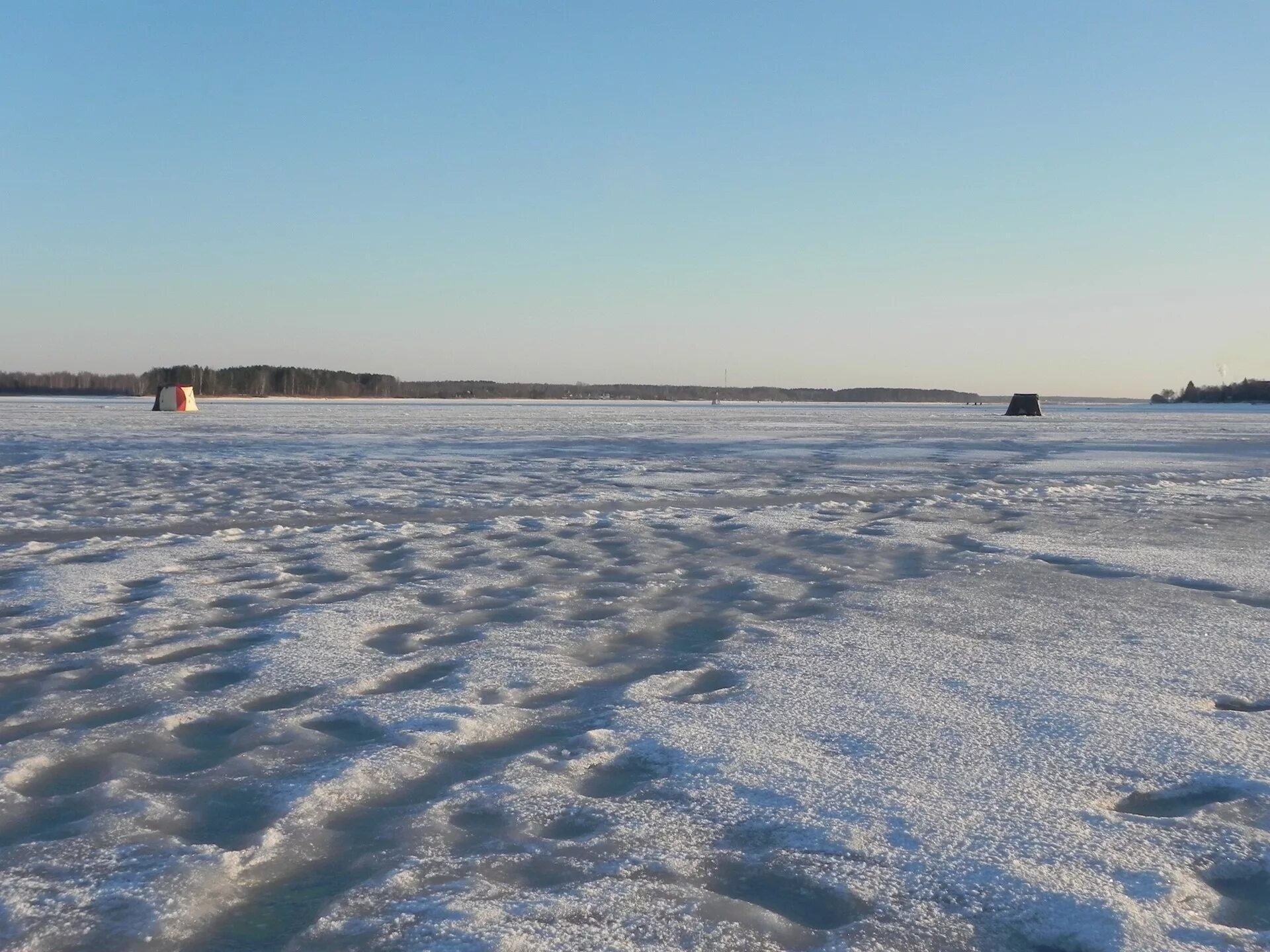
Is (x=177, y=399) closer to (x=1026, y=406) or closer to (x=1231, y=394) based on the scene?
(x=1026, y=406)

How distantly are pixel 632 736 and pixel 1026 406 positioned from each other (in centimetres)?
4165

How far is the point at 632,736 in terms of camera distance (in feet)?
9.67

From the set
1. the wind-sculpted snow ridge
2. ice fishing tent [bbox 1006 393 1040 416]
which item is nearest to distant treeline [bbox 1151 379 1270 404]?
ice fishing tent [bbox 1006 393 1040 416]

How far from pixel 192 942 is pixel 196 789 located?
2.57 feet

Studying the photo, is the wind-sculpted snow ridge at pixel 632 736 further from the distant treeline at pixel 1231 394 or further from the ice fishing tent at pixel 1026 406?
the distant treeline at pixel 1231 394

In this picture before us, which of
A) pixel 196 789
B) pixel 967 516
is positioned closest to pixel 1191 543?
pixel 967 516

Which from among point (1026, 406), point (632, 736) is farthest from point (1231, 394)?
point (632, 736)

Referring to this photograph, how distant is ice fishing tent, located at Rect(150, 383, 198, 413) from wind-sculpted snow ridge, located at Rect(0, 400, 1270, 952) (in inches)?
1284

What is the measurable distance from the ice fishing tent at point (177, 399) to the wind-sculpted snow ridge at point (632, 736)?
107 feet

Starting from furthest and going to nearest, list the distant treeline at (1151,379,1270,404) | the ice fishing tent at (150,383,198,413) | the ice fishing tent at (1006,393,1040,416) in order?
1. the distant treeline at (1151,379,1270,404)
2. the ice fishing tent at (1006,393,1040,416)
3. the ice fishing tent at (150,383,198,413)

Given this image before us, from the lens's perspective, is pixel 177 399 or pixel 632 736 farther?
pixel 177 399

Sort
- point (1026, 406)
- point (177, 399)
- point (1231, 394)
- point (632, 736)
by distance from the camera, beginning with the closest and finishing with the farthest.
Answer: point (632, 736) → point (177, 399) → point (1026, 406) → point (1231, 394)

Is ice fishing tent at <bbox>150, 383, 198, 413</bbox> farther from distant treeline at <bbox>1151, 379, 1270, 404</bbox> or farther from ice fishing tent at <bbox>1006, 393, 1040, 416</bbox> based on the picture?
distant treeline at <bbox>1151, 379, 1270, 404</bbox>

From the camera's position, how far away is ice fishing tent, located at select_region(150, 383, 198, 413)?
123ft
